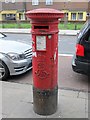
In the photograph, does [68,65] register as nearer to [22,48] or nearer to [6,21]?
[22,48]

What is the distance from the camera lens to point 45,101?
371cm

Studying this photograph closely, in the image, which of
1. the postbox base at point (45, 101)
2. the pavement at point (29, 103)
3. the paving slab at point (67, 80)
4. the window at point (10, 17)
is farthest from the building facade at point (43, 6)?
the postbox base at point (45, 101)

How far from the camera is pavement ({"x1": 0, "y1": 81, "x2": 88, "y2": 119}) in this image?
3840mm

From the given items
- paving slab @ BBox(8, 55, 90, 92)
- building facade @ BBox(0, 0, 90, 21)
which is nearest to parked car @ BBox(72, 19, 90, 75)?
paving slab @ BBox(8, 55, 90, 92)

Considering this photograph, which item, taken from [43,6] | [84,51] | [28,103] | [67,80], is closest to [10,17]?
[43,6]

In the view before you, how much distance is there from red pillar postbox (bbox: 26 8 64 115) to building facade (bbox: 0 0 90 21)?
29714mm

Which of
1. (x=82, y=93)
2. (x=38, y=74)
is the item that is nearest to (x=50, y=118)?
(x=38, y=74)

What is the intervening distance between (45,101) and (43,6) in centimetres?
3416

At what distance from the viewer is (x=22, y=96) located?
455 centimetres

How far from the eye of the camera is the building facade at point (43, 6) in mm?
34438

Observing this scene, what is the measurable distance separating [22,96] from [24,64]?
139cm

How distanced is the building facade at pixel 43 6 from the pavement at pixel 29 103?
28642 mm

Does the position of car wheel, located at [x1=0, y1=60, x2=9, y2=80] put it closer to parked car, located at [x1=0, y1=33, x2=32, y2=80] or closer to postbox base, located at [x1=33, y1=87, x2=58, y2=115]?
parked car, located at [x1=0, y1=33, x2=32, y2=80]

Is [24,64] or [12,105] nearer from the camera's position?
[12,105]
